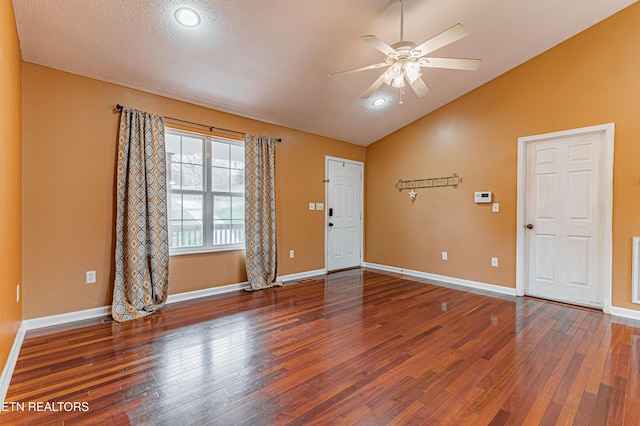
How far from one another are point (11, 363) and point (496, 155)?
5488mm

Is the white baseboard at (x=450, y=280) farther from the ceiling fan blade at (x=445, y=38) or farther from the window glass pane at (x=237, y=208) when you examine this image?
the ceiling fan blade at (x=445, y=38)

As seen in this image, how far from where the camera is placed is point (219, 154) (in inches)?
161

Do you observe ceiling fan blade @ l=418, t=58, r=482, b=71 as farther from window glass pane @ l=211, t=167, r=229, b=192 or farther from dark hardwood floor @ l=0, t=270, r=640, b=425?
window glass pane @ l=211, t=167, r=229, b=192

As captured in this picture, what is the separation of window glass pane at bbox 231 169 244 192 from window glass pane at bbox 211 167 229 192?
3.4 inches

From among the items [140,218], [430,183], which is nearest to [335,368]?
[140,218]

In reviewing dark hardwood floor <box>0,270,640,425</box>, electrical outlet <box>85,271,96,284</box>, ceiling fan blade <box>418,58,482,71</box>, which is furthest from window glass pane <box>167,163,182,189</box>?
ceiling fan blade <box>418,58,482,71</box>

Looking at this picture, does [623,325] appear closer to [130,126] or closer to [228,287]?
[228,287]

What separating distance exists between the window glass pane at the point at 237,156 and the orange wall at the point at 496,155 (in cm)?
268

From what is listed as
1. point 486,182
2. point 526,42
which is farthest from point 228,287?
point 526,42

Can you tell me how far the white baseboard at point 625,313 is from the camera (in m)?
3.16

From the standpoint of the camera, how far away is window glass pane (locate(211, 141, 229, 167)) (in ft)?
13.2

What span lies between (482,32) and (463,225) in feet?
8.49

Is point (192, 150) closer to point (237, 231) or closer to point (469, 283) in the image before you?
point (237, 231)

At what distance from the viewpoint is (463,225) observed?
458cm
